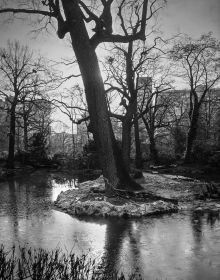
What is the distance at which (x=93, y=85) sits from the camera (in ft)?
40.5

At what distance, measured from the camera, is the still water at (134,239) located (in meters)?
6.88

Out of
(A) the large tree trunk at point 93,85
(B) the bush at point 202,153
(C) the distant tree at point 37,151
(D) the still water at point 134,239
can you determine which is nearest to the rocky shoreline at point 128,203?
(D) the still water at point 134,239

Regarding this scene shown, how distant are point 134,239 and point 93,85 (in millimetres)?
5789

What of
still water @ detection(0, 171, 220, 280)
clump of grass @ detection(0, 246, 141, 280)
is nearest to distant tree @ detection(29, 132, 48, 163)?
still water @ detection(0, 171, 220, 280)

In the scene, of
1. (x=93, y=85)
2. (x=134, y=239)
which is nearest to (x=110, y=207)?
(x=134, y=239)

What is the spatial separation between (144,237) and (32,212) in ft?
18.7

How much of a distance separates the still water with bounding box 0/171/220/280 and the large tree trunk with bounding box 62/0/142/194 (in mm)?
2467

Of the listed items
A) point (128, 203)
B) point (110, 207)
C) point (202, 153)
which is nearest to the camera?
point (110, 207)

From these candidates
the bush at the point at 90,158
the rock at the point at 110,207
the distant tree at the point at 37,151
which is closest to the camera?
the rock at the point at 110,207

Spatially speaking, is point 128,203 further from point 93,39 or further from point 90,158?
point 90,158

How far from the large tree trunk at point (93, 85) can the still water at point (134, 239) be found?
2467 mm

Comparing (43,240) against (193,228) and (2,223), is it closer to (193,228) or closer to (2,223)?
(2,223)

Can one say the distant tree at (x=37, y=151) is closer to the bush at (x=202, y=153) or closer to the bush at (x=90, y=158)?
the bush at (x=90, y=158)

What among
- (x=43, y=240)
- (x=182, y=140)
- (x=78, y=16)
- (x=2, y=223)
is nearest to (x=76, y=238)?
(x=43, y=240)
